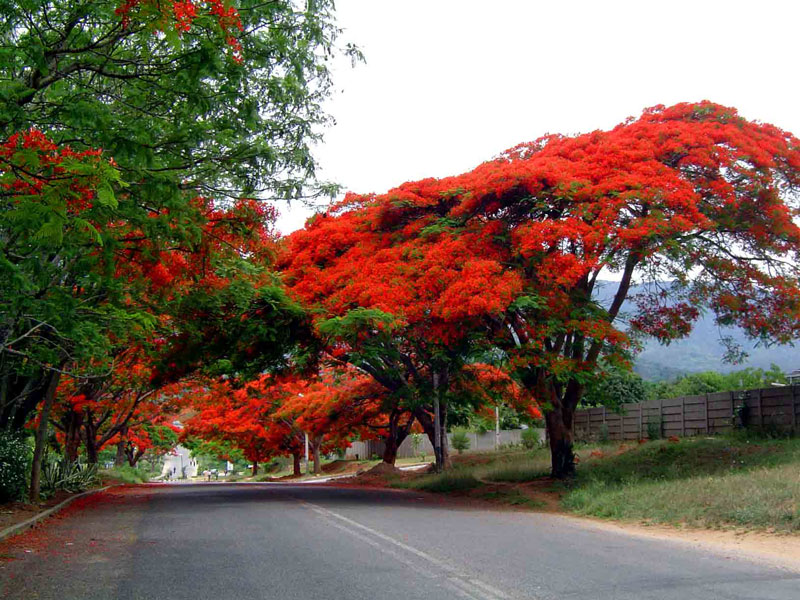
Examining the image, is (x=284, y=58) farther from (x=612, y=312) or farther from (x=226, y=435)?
(x=226, y=435)

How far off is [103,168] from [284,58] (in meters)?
4.24

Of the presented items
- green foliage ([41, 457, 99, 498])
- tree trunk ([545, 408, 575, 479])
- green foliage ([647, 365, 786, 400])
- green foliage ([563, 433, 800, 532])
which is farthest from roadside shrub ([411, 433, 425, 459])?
tree trunk ([545, 408, 575, 479])

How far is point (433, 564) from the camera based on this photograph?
26.3 feet

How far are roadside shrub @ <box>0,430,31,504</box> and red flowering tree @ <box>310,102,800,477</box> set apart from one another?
23.4 ft

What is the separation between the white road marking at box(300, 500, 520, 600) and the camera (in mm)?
6504

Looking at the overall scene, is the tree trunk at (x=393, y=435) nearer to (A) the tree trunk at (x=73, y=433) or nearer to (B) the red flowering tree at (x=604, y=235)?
(A) the tree trunk at (x=73, y=433)

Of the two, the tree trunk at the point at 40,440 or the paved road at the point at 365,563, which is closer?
the paved road at the point at 365,563

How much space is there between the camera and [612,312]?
723 inches

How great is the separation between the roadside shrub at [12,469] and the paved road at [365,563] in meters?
2.60

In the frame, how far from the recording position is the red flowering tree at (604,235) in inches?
638

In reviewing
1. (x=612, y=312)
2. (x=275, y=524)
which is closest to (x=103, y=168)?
(x=275, y=524)

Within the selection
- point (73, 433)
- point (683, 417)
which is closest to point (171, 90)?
point (683, 417)

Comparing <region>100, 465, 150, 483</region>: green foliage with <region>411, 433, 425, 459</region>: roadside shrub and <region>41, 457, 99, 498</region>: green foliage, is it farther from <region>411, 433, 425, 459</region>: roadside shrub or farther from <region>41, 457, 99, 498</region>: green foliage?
<region>411, 433, 425, 459</region>: roadside shrub

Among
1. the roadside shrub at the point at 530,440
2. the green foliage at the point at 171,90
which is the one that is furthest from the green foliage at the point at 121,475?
the green foliage at the point at 171,90
